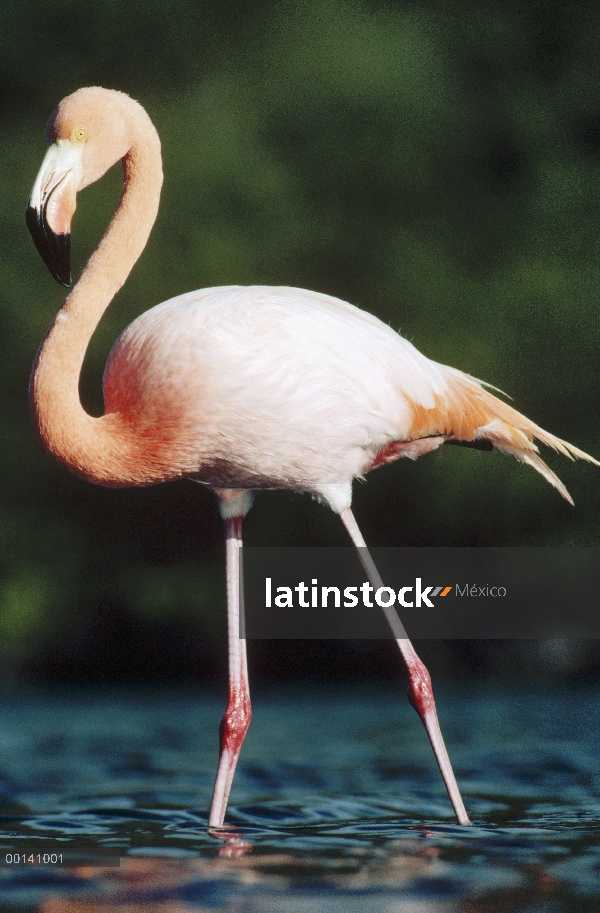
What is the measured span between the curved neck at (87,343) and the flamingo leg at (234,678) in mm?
618

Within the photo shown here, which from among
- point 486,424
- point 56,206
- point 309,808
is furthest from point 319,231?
point 56,206

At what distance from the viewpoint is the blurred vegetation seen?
30.1 feet

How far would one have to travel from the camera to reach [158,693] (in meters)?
8.19

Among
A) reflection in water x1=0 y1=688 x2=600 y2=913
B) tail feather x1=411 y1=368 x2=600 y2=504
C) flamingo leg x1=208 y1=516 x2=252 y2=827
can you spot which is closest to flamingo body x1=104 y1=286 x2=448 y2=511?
tail feather x1=411 y1=368 x2=600 y2=504

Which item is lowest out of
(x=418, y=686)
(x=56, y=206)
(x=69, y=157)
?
(x=418, y=686)

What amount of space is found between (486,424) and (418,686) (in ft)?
3.16

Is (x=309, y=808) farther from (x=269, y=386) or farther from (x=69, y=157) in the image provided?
(x=69, y=157)

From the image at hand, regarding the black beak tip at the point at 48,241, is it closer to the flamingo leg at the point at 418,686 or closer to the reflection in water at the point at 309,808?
the flamingo leg at the point at 418,686

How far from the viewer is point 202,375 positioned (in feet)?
12.6

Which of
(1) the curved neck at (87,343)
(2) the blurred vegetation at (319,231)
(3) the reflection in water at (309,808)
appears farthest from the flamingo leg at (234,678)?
(2) the blurred vegetation at (319,231)

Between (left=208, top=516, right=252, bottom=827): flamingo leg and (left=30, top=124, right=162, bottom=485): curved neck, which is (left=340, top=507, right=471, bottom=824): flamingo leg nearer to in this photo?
(left=208, top=516, right=252, bottom=827): flamingo leg

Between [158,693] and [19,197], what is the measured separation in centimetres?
412

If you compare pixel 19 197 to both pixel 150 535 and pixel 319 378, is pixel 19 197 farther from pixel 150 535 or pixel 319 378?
pixel 319 378

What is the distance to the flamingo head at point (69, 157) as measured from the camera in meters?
3.67
